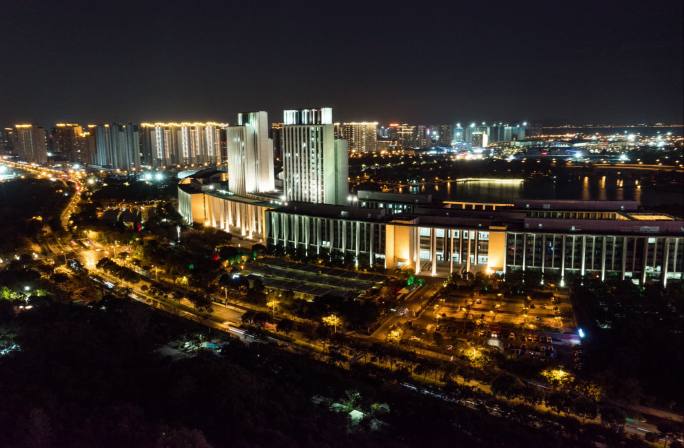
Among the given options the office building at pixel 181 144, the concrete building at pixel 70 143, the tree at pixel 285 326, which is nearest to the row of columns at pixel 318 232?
the tree at pixel 285 326

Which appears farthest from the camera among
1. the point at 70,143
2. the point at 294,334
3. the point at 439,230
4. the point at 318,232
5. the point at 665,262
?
the point at 70,143

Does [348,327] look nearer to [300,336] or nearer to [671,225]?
[300,336]

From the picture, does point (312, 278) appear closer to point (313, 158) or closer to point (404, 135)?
point (313, 158)

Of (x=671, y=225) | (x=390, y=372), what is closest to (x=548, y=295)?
(x=671, y=225)

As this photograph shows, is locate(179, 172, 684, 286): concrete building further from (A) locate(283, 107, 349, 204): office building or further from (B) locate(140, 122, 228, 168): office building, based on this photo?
(B) locate(140, 122, 228, 168): office building

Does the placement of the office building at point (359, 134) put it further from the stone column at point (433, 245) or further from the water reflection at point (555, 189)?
the stone column at point (433, 245)

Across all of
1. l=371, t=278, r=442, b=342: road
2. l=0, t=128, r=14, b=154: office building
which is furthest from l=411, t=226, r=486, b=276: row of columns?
l=0, t=128, r=14, b=154: office building

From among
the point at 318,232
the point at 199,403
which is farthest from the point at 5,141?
the point at 199,403
